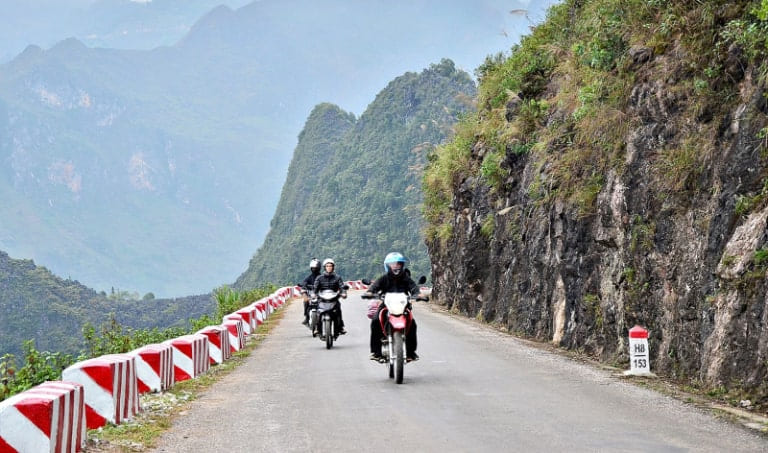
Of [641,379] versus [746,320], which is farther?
[641,379]

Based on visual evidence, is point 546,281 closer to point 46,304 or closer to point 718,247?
point 718,247

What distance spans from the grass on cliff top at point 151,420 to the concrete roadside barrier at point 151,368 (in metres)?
0.11

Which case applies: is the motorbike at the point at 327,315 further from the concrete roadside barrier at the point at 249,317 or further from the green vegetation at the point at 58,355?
the concrete roadside barrier at the point at 249,317

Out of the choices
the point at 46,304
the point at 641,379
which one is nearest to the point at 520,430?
the point at 641,379

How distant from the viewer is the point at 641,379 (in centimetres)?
1277

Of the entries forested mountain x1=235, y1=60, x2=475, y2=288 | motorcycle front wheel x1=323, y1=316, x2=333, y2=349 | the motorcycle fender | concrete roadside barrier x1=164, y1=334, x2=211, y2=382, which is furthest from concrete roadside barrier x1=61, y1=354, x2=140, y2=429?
forested mountain x1=235, y1=60, x2=475, y2=288

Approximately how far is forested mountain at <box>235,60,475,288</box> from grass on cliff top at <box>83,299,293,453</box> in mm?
67619

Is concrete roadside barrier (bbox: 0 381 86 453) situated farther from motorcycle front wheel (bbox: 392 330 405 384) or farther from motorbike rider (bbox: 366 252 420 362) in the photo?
motorbike rider (bbox: 366 252 420 362)

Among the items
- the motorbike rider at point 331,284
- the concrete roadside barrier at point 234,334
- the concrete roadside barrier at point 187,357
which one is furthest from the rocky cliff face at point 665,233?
the concrete roadside barrier at point 187,357

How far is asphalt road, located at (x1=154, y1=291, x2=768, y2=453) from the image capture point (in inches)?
322

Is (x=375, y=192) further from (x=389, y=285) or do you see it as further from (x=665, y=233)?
(x=389, y=285)

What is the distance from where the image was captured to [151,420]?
9.77 metres

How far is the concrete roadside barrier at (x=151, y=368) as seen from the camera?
11500 mm

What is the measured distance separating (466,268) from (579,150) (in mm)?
13160
